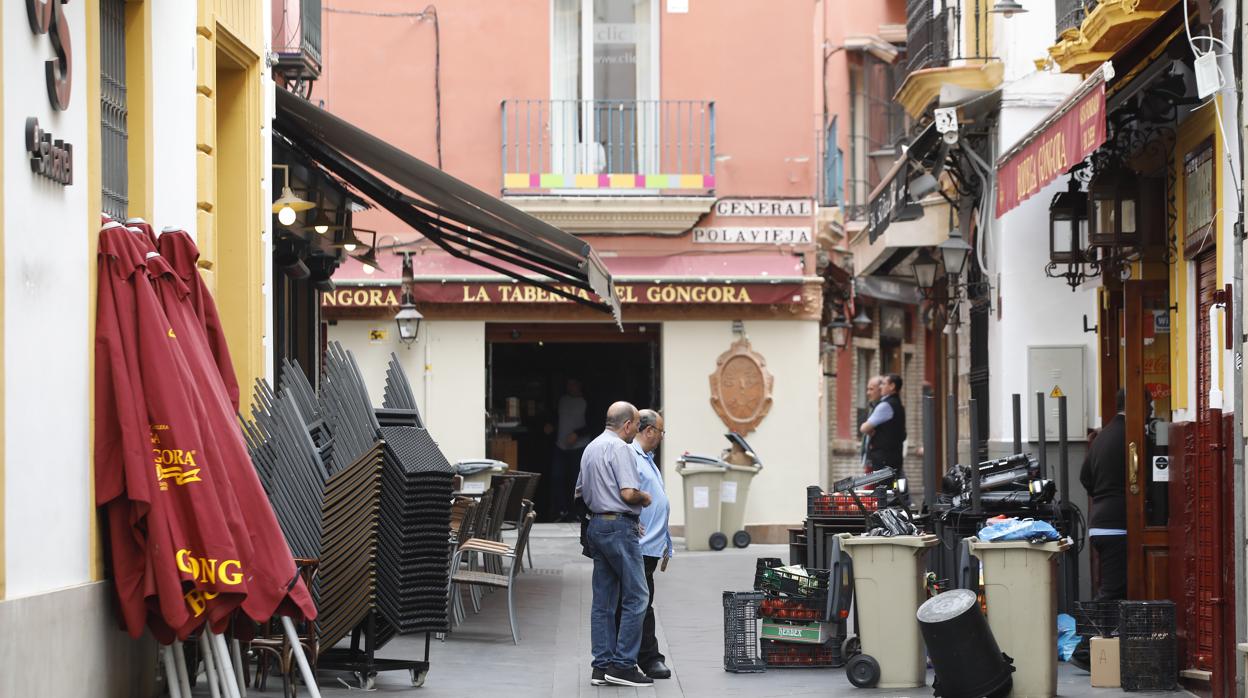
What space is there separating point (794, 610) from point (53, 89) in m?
6.32

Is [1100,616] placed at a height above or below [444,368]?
below

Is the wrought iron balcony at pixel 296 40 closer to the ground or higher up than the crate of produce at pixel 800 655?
higher up

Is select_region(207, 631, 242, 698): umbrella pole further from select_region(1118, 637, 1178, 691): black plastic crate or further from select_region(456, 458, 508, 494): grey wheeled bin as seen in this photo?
select_region(456, 458, 508, 494): grey wheeled bin

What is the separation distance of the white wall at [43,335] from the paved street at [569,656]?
244 centimetres

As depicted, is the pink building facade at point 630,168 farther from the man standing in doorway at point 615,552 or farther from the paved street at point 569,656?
the man standing in doorway at point 615,552

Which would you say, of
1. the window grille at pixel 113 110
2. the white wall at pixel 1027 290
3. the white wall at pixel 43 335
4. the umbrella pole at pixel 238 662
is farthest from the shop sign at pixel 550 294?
the white wall at pixel 43 335

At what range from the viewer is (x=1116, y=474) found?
13.0 meters

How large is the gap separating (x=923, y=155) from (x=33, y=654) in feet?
41.6

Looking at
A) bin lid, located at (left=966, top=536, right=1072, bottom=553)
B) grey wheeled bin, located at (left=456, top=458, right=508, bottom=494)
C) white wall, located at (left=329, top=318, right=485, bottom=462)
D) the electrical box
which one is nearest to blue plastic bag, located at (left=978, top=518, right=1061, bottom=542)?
bin lid, located at (left=966, top=536, right=1072, bottom=553)

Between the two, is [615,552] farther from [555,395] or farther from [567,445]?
[555,395]

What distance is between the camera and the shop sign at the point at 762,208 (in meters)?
23.0

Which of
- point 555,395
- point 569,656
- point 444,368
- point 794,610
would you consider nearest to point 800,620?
point 794,610

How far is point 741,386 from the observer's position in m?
23.1

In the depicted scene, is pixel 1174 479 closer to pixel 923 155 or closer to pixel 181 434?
pixel 181 434
